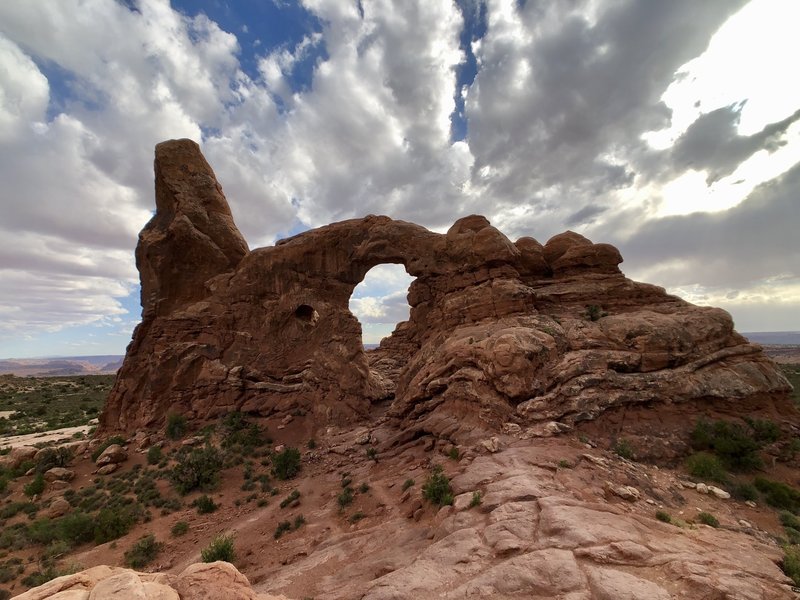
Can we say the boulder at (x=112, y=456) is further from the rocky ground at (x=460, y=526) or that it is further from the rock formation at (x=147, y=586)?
the rock formation at (x=147, y=586)

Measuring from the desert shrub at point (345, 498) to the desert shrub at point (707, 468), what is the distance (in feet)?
44.9

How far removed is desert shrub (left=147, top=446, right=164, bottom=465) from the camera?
Result: 76.2 ft

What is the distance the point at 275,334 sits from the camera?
28.7m

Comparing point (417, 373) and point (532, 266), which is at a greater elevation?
point (532, 266)

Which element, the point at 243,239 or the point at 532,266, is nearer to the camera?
the point at 532,266

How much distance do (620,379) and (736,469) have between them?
487cm

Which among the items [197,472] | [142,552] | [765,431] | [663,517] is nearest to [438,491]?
[663,517]

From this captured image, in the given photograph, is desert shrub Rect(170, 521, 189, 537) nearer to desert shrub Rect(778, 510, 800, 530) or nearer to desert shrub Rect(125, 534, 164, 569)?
desert shrub Rect(125, 534, 164, 569)

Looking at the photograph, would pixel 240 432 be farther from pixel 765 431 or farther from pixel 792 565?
pixel 765 431

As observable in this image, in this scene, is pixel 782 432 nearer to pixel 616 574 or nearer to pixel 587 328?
pixel 587 328

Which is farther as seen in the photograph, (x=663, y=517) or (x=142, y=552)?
(x=142, y=552)

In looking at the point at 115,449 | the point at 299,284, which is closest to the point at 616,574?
the point at 299,284

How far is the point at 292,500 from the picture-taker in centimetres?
1773

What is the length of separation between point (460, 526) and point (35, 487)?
84.8 feet
